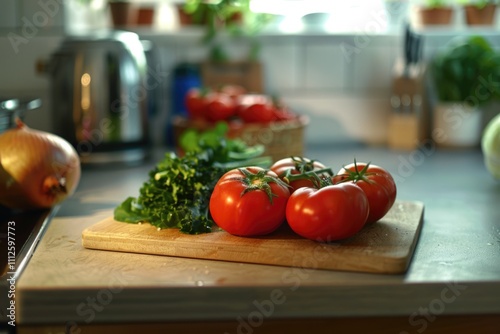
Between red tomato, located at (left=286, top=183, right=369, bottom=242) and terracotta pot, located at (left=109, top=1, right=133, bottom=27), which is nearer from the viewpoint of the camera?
red tomato, located at (left=286, top=183, right=369, bottom=242)

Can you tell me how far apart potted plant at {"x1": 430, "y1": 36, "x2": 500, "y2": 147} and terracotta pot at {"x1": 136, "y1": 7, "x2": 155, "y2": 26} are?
32.2 inches

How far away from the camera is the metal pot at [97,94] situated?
1778 millimetres

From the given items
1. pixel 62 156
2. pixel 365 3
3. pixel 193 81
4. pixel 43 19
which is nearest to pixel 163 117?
pixel 193 81

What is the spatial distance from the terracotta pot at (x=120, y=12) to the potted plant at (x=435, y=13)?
2.78 feet

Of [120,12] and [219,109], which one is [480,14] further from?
[120,12]

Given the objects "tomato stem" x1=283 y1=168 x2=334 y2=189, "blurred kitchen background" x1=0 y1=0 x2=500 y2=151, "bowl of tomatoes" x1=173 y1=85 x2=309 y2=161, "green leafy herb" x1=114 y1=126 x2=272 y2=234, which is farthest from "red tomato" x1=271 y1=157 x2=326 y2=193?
"blurred kitchen background" x1=0 y1=0 x2=500 y2=151

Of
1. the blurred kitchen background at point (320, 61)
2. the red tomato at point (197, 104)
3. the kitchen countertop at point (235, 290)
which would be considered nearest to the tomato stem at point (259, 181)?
the kitchen countertop at point (235, 290)

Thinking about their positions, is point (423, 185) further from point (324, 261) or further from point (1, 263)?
point (1, 263)

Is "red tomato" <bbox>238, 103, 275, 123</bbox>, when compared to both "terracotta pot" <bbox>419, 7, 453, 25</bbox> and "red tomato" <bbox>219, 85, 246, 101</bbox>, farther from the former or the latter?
"terracotta pot" <bbox>419, 7, 453, 25</bbox>

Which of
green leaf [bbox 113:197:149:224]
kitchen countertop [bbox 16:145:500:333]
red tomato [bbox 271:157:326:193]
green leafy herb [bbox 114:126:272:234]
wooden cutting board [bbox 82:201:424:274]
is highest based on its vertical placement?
red tomato [bbox 271:157:326:193]

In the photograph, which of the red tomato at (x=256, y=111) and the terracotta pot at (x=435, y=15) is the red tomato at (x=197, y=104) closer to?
the red tomato at (x=256, y=111)

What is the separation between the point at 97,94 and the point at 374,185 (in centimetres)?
90

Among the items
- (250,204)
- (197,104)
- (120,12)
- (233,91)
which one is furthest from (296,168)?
(120,12)

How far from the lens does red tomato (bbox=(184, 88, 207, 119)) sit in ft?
6.07
